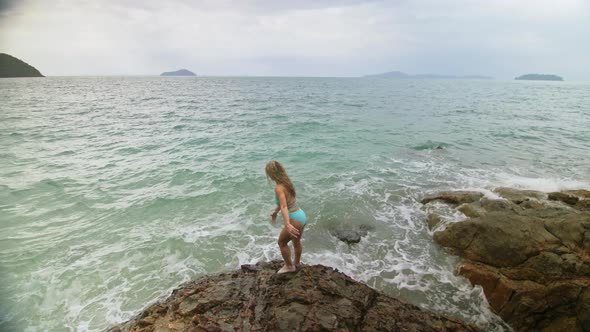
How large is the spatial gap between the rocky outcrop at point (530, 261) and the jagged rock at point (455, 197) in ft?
4.23

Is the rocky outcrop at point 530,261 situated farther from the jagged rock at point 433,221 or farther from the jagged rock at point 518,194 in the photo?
the jagged rock at point 518,194

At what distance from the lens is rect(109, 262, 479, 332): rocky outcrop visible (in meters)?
4.27

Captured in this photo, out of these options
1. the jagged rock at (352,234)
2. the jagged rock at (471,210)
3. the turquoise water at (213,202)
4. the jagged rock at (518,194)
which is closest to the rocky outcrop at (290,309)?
the turquoise water at (213,202)

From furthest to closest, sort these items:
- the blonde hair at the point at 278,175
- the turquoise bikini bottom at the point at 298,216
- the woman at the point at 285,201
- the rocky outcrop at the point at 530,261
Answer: the rocky outcrop at the point at 530,261 < the turquoise bikini bottom at the point at 298,216 < the blonde hair at the point at 278,175 < the woman at the point at 285,201

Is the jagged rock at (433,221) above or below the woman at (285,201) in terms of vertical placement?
below

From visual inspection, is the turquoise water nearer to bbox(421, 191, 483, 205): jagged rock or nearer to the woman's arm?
bbox(421, 191, 483, 205): jagged rock

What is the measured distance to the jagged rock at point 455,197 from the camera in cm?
1009

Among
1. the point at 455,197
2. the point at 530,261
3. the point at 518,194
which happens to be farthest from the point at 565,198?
the point at 530,261

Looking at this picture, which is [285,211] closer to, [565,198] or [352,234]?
[352,234]

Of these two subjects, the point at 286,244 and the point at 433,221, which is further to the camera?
the point at 433,221

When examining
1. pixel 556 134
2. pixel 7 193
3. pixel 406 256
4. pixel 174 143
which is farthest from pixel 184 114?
pixel 556 134

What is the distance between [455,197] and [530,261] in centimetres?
418

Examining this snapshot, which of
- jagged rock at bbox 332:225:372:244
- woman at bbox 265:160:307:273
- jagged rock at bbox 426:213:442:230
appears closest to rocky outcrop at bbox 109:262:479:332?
woman at bbox 265:160:307:273

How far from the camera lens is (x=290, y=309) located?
14.4 feet
